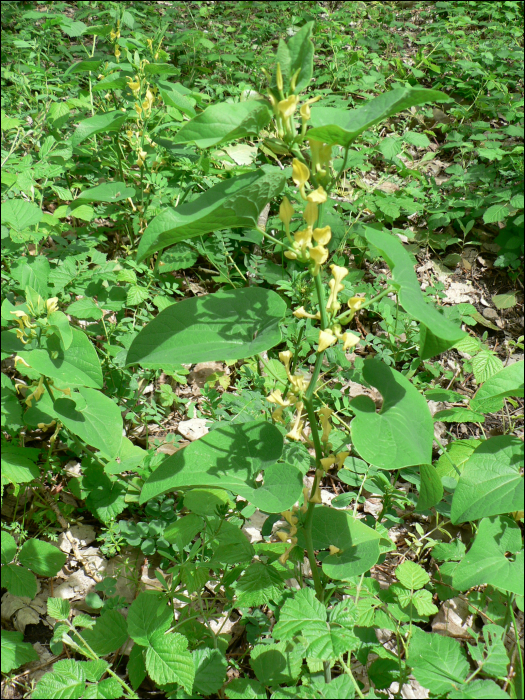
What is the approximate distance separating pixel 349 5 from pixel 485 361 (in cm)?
507

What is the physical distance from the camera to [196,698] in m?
1.13

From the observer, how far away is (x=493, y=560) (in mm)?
1115

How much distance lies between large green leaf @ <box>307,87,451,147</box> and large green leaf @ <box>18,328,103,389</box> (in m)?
0.83

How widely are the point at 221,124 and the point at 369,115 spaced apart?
0.85 feet

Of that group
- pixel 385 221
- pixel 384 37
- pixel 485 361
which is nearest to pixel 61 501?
pixel 485 361

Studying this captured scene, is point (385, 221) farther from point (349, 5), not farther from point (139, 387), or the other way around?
point (349, 5)

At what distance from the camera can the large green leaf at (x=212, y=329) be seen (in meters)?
1.02

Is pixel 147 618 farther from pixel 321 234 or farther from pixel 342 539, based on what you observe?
pixel 321 234

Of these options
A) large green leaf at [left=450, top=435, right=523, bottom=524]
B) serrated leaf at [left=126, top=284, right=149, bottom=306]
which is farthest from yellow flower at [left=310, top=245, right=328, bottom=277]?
serrated leaf at [left=126, top=284, right=149, bottom=306]

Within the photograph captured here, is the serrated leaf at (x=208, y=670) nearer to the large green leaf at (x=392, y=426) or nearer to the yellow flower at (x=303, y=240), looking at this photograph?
the large green leaf at (x=392, y=426)

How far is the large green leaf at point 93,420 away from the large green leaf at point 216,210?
58 centimetres

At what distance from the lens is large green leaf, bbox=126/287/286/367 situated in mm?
1020

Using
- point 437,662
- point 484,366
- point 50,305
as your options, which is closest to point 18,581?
point 50,305

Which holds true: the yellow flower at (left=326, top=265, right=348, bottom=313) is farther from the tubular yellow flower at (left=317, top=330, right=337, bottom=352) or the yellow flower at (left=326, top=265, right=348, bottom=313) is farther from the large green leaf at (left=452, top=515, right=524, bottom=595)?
the large green leaf at (left=452, top=515, right=524, bottom=595)
